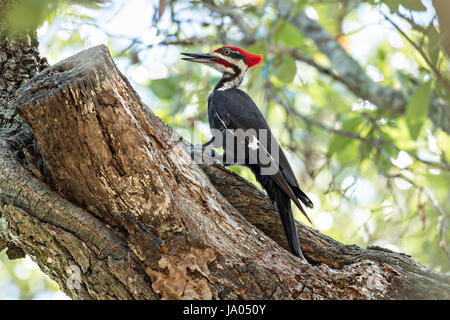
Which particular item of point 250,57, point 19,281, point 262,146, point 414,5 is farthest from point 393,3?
point 19,281

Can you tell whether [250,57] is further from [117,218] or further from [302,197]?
[117,218]

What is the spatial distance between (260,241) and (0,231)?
1126 mm

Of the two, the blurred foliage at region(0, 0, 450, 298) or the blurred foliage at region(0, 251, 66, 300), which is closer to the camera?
the blurred foliage at region(0, 0, 450, 298)

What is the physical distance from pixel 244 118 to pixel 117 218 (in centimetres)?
161

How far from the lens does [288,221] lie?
2.56 metres

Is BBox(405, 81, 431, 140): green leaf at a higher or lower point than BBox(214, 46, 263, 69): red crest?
lower

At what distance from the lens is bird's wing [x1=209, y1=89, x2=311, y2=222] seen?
2914mm

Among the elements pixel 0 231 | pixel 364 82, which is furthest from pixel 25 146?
pixel 364 82

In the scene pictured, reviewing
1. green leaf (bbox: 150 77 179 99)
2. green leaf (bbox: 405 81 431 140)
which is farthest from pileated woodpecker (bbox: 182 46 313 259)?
green leaf (bbox: 405 81 431 140)

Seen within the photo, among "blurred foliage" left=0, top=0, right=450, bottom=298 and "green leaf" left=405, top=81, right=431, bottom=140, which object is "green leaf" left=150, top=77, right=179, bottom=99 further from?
"green leaf" left=405, top=81, right=431, bottom=140

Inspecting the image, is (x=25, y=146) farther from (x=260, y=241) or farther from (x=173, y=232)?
(x=260, y=241)

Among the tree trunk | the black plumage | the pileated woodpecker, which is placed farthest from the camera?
the pileated woodpecker

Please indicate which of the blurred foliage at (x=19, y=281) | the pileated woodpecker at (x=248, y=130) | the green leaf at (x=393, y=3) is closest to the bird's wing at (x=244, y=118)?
the pileated woodpecker at (x=248, y=130)

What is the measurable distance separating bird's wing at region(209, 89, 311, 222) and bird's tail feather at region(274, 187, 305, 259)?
0.08 m
